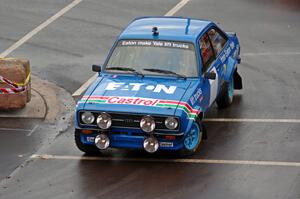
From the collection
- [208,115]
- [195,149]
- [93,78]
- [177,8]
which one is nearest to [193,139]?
[195,149]

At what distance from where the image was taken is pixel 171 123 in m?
13.1

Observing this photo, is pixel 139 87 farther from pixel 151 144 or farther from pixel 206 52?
pixel 206 52

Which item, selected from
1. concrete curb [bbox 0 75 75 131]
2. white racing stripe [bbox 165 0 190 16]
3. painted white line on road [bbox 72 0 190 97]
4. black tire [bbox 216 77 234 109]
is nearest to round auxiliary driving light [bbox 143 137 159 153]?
black tire [bbox 216 77 234 109]

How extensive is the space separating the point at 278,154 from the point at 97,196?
3136mm

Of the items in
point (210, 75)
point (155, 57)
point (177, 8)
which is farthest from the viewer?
point (177, 8)

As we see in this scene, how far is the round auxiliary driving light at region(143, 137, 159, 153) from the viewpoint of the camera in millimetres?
13180

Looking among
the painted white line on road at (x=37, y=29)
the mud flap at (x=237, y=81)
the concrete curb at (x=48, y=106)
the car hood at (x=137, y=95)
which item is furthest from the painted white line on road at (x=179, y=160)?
the painted white line on road at (x=37, y=29)

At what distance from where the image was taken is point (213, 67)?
15.0 metres

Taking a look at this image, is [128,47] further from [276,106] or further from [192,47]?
[276,106]

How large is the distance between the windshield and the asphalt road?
128cm

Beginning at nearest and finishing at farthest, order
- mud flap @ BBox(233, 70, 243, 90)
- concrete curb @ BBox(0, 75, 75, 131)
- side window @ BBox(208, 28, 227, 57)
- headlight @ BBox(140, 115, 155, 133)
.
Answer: headlight @ BBox(140, 115, 155, 133)
side window @ BBox(208, 28, 227, 57)
concrete curb @ BBox(0, 75, 75, 131)
mud flap @ BBox(233, 70, 243, 90)

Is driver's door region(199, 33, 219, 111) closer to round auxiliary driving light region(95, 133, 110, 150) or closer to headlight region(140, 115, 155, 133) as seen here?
headlight region(140, 115, 155, 133)

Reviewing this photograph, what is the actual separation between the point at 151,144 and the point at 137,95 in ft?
2.91

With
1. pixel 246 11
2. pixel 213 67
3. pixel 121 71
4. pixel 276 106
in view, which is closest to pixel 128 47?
pixel 121 71
